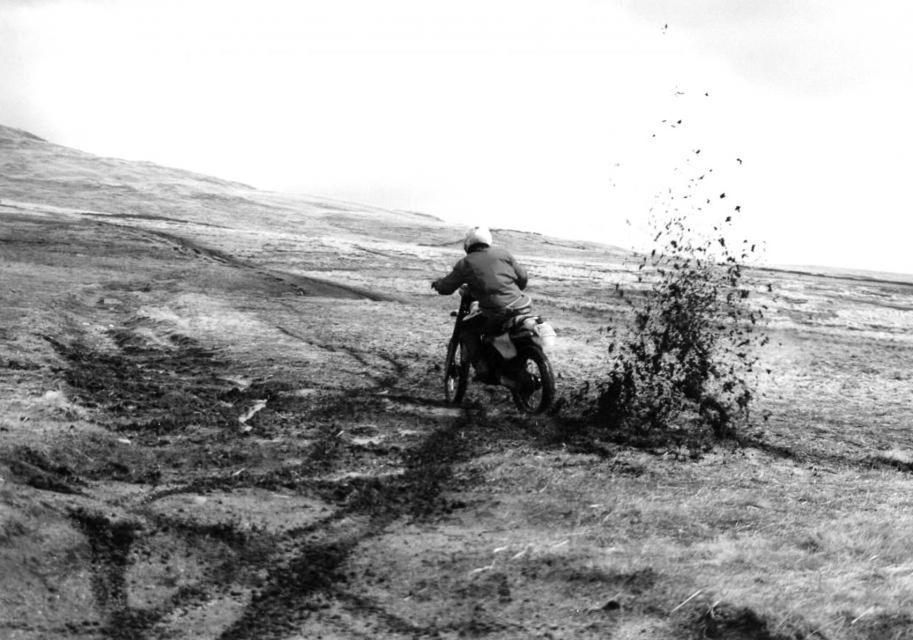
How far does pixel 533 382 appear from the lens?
12.2 meters

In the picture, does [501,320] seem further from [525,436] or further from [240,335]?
[240,335]

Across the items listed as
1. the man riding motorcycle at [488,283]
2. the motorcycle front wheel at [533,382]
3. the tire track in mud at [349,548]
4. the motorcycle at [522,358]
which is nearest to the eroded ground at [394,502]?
the tire track in mud at [349,548]

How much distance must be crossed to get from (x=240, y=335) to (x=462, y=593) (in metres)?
11.9

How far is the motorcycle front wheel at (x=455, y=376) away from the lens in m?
12.9

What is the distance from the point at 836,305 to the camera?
32.4 metres

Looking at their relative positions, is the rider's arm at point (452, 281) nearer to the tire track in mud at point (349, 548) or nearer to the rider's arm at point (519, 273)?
A: the rider's arm at point (519, 273)

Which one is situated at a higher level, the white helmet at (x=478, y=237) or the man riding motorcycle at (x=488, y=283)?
the white helmet at (x=478, y=237)

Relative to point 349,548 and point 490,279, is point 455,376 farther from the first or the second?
point 349,548

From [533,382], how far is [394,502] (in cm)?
352

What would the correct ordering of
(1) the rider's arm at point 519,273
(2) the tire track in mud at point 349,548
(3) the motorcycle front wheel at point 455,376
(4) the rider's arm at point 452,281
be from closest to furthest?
(2) the tire track in mud at point 349,548
(4) the rider's arm at point 452,281
(1) the rider's arm at point 519,273
(3) the motorcycle front wheel at point 455,376

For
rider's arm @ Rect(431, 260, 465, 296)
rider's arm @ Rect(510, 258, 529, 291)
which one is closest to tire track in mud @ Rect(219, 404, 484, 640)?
rider's arm @ Rect(431, 260, 465, 296)

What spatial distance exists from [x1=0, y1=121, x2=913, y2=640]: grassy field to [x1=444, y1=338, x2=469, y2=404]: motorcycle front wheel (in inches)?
8.0

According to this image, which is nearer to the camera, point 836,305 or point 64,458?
point 64,458

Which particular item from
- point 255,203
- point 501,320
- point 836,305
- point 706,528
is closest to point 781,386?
point 501,320
